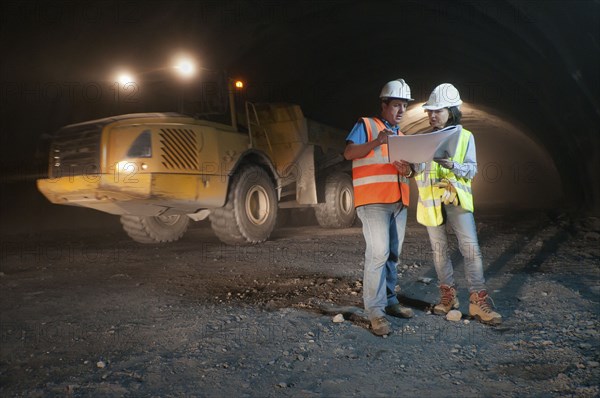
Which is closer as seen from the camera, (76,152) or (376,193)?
(376,193)

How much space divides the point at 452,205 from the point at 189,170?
359cm

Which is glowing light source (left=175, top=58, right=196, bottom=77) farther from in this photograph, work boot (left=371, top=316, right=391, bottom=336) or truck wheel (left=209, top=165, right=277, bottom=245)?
work boot (left=371, top=316, right=391, bottom=336)

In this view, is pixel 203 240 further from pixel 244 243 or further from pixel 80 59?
pixel 80 59

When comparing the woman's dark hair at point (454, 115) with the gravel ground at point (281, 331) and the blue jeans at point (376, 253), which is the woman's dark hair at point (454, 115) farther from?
the gravel ground at point (281, 331)

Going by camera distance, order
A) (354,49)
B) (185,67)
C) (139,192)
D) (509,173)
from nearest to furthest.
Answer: (139,192) → (185,67) → (354,49) → (509,173)

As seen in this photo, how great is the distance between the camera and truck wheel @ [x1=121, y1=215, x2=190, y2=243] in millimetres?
7109

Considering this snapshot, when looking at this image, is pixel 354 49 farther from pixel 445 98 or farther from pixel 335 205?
pixel 445 98

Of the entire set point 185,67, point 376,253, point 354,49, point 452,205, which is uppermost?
point 354,49

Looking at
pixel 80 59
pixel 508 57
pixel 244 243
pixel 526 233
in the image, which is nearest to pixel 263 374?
pixel 244 243

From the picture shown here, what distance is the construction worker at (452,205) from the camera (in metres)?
3.20

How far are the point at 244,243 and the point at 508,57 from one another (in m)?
5.90

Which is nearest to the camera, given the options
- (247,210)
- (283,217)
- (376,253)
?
(376,253)

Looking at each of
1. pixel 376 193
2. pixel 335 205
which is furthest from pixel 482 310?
pixel 335 205

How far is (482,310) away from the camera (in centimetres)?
317
